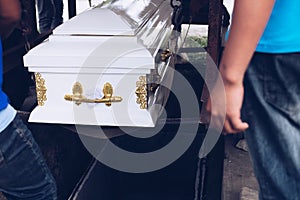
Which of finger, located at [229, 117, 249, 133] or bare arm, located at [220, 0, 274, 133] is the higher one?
A: bare arm, located at [220, 0, 274, 133]

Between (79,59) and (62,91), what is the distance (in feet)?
0.56

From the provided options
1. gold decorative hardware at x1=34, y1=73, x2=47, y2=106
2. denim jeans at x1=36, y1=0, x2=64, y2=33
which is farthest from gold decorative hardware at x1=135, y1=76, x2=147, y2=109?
denim jeans at x1=36, y1=0, x2=64, y2=33

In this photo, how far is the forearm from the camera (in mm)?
1109

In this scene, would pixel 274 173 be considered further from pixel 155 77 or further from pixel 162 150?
pixel 162 150

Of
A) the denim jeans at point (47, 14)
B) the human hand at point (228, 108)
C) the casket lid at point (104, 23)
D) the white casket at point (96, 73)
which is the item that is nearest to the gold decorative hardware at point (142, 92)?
the white casket at point (96, 73)

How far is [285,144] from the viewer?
1.25 meters

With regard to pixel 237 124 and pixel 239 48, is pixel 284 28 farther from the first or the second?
pixel 237 124

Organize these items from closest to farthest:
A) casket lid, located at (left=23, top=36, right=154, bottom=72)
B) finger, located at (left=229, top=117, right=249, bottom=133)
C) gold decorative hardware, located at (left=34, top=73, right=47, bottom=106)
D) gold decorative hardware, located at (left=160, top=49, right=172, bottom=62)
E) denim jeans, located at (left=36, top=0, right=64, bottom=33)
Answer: finger, located at (left=229, top=117, right=249, bottom=133)
casket lid, located at (left=23, top=36, right=154, bottom=72)
gold decorative hardware, located at (left=34, top=73, right=47, bottom=106)
gold decorative hardware, located at (left=160, top=49, right=172, bottom=62)
denim jeans, located at (left=36, top=0, right=64, bottom=33)

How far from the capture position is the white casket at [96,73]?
1.78 metres

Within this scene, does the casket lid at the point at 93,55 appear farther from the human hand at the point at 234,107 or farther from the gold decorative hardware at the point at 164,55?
the human hand at the point at 234,107

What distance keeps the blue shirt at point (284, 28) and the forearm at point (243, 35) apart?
0.07 m

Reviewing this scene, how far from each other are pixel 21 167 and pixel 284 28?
3.10 feet

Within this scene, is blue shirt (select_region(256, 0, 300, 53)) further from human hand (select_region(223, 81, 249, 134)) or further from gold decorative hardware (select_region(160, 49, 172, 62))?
gold decorative hardware (select_region(160, 49, 172, 62))

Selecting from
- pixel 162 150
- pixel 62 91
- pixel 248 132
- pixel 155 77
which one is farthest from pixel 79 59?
pixel 162 150
